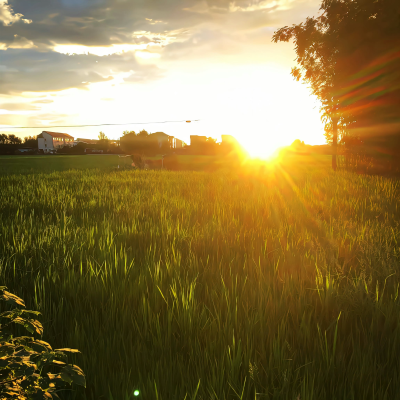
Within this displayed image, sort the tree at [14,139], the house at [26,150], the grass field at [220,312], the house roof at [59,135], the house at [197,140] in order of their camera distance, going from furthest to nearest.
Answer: the house roof at [59,135], the tree at [14,139], the house at [26,150], the house at [197,140], the grass field at [220,312]

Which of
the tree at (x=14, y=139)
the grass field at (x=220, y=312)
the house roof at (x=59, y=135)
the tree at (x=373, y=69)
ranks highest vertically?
the house roof at (x=59, y=135)

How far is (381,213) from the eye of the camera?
5109mm

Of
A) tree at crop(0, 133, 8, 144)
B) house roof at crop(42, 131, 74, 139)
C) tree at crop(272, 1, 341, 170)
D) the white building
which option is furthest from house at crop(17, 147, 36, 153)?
tree at crop(272, 1, 341, 170)

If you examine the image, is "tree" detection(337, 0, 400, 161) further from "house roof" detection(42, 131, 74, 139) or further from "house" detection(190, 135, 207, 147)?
"house roof" detection(42, 131, 74, 139)

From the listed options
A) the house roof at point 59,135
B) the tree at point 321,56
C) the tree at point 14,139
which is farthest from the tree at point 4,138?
the tree at point 321,56

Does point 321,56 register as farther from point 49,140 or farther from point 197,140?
point 49,140

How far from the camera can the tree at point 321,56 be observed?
560 inches

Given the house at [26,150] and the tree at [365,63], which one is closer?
the tree at [365,63]

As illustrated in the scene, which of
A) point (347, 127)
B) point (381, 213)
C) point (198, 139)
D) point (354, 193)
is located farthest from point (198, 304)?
point (198, 139)

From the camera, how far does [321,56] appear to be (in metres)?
17.0

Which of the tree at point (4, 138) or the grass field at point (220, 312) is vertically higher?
the tree at point (4, 138)

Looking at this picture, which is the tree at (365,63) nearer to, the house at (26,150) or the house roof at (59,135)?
the house at (26,150)

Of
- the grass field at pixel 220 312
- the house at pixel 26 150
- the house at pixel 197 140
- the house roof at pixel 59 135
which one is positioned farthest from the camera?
the house roof at pixel 59 135

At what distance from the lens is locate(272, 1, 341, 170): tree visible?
14.2 metres
